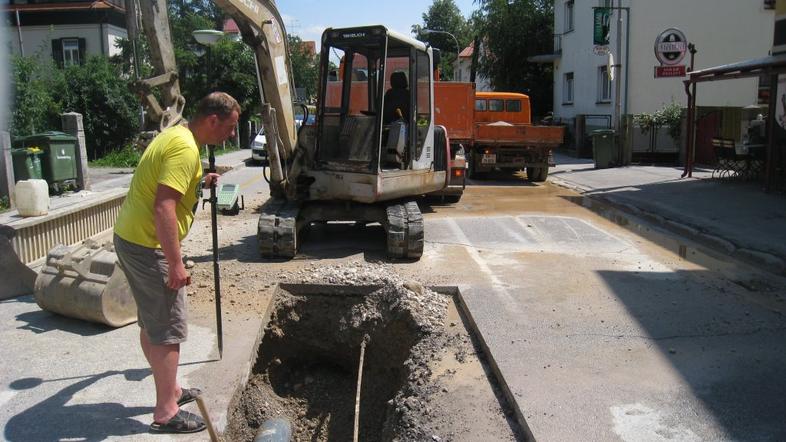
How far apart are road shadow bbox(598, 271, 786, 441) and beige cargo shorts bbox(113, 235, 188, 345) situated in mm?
3037

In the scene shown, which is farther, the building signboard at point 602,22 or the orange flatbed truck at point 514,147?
the building signboard at point 602,22

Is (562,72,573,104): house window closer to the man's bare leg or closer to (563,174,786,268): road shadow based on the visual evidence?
(563,174,786,268): road shadow

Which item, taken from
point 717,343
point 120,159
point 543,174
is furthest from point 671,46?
point 120,159

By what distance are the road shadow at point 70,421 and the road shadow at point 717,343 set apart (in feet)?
10.8

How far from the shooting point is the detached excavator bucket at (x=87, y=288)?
5.43 metres

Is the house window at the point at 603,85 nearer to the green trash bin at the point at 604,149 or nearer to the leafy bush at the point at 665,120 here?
the leafy bush at the point at 665,120

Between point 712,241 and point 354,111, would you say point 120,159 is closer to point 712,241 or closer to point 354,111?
point 354,111

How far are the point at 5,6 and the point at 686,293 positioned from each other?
242 inches

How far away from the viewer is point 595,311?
6.12 meters

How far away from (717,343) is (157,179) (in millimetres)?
4255

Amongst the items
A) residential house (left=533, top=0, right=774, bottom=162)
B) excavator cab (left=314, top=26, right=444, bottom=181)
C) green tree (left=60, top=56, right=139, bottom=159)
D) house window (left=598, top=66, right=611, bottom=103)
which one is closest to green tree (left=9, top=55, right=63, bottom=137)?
green tree (left=60, top=56, right=139, bottom=159)

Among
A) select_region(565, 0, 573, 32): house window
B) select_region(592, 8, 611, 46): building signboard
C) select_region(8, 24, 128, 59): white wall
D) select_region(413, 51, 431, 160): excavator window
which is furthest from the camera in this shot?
select_region(8, 24, 128, 59): white wall

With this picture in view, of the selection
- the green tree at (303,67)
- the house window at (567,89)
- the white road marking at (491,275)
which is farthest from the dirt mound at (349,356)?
the green tree at (303,67)

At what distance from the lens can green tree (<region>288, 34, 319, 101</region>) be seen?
39312 millimetres
